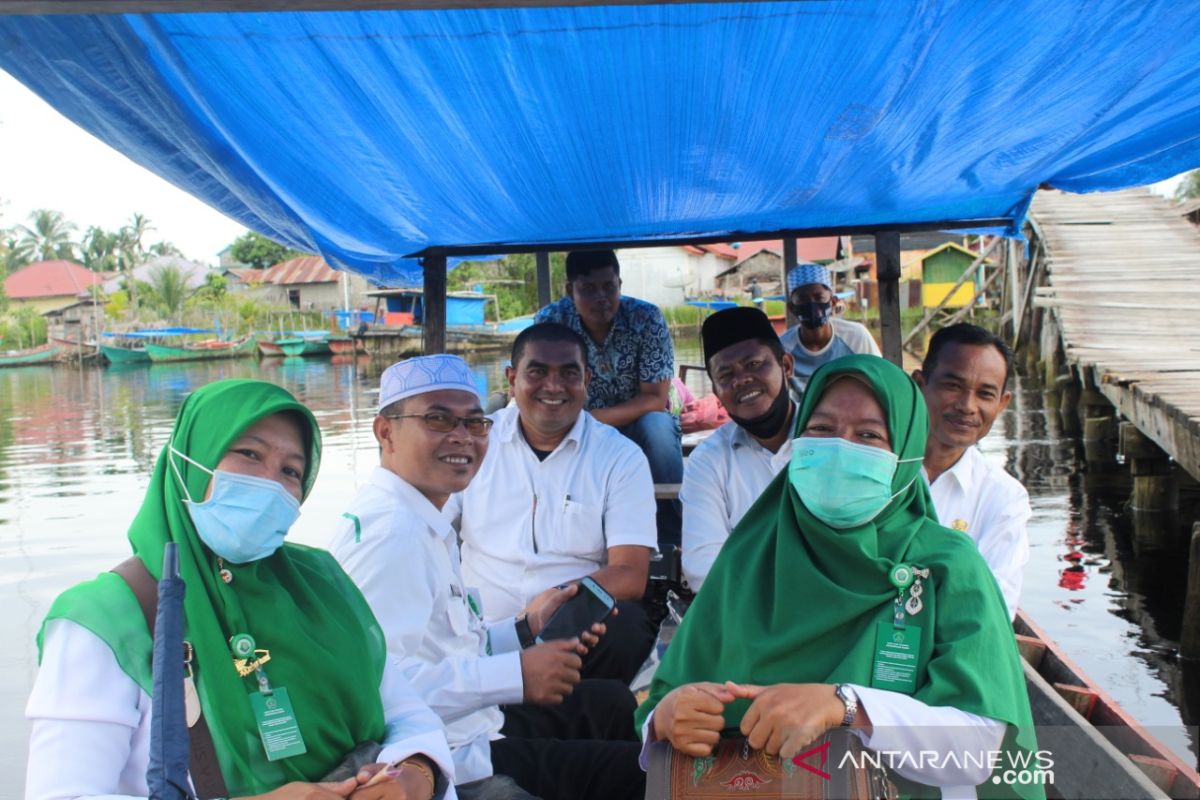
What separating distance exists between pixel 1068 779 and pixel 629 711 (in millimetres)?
1539

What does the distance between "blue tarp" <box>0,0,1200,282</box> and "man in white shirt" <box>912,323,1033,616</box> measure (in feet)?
2.40

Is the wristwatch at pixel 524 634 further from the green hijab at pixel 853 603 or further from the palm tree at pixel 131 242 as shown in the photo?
the palm tree at pixel 131 242

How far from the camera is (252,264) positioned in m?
67.9

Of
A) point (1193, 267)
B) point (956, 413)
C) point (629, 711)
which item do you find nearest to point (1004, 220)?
point (956, 413)

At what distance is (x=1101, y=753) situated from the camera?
3150mm


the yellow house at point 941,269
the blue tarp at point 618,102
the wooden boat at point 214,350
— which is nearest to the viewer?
the blue tarp at point 618,102

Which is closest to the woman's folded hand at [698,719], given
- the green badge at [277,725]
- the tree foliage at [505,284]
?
the green badge at [277,725]

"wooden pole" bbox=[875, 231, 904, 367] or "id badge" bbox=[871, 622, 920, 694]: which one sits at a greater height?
"wooden pole" bbox=[875, 231, 904, 367]

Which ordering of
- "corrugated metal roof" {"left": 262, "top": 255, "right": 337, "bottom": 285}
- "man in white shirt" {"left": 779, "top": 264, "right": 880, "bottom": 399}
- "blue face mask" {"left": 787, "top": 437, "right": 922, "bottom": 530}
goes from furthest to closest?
"corrugated metal roof" {"left": 262, "top": 255, "right": 337, "bottom": 285} < "man in white shirt" {"left": 779, "top": 264, "right": 880, "bottom": 399} < "blue face mask" {"left": 787, "top": 437, "right": 922, "bottom": 530}

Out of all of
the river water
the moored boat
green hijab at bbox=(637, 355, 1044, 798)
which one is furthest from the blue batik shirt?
the moored boat

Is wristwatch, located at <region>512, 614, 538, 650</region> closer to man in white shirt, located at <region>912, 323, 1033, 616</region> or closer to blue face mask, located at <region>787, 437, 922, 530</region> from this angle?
blue face mask, located at <region>787, 437, 922, 530</region>

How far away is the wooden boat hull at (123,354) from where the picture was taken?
4656 centimetres

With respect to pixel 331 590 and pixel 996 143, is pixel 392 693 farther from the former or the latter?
pixel 996 143

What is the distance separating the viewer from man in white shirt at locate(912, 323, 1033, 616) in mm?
2998
